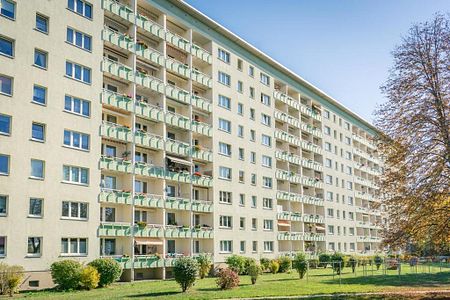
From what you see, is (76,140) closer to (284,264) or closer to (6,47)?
(6,47)

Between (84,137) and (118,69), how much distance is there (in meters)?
7.12

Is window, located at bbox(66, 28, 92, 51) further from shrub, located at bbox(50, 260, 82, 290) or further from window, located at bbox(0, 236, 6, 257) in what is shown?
shrub, located at bbox(50, 260, 82, 290)

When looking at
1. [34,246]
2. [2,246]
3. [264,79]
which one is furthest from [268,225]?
[2,246]

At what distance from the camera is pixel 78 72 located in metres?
40.0

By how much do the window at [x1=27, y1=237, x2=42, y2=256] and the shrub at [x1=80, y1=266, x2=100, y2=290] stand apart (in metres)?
4.10

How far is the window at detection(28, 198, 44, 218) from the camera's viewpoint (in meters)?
35.2

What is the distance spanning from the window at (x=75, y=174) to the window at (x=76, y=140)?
173cm

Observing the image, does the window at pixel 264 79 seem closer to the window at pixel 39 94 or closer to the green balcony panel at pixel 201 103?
the green balcony panel at pixel 201 103

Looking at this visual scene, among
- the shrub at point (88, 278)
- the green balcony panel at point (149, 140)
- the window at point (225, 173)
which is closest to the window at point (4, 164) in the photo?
the shrub at point (88, 278)

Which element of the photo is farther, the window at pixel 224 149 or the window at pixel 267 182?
the window at pixel 267 182

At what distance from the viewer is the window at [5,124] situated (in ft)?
113

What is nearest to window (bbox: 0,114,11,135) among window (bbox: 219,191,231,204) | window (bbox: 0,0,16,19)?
window (bbox: 0,0,16,19)

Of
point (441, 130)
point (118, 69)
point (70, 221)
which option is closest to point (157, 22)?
point (118, 69)

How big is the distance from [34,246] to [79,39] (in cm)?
1664
